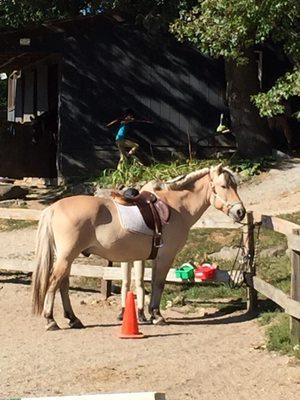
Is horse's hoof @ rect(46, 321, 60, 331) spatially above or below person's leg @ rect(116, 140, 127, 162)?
below

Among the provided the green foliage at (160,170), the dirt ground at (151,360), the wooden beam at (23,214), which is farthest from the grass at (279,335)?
the green foliage at (160,170)

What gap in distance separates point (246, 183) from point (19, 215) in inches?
317

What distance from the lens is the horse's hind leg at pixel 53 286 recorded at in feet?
26.9

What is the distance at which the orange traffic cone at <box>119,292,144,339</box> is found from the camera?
25.6 feet

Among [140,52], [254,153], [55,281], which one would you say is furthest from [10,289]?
[140,52]

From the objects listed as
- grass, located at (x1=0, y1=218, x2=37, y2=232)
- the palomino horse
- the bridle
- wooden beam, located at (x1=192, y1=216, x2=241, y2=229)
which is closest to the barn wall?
grass, located at (x1=0, y1=218, x2=37, y2=232)

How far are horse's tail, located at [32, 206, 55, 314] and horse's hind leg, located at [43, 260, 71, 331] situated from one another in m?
0.06

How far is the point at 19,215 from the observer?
35.0 feet

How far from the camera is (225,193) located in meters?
8.78

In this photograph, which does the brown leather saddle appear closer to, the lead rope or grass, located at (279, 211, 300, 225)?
the lead rope

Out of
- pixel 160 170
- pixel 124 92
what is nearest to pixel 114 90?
pixel 124 92

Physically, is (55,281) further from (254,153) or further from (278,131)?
(278,131)

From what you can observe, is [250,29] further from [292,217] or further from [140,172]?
[140,172]

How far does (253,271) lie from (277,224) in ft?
3.23
